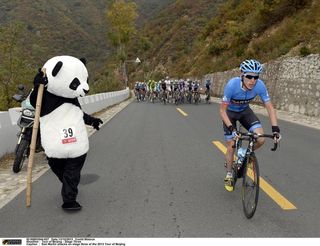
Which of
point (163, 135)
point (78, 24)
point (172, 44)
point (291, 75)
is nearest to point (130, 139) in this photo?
point (163, 135)

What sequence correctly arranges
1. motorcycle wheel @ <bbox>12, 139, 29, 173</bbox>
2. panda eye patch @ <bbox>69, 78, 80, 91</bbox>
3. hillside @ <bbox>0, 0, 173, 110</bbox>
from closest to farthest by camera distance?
panda eye patch @ <bbox>69, 78, 80, 91</bbox> < motorcycle wheel @ <bbox>12, 139, 29, 173</bbox> < hillside @ <bbox>0, 0, 173, 110</bbox>

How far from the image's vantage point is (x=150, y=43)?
88875 millimetres

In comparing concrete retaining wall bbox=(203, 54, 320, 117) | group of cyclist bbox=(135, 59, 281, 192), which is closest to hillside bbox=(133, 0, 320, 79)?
concrete retaining wall bbox=(203, 54, 320, 117)

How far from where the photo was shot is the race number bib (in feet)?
16.4

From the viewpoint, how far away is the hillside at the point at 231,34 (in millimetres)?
26594

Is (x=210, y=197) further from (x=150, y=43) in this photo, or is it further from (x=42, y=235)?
(x=150, y=43)

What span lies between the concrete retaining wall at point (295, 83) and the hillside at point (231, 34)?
45.3 inches

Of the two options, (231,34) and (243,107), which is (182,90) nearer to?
(231,34)

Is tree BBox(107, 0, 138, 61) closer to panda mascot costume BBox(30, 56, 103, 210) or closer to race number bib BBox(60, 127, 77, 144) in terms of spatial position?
panda mascot costume BBox(30, 56, 103, 210)

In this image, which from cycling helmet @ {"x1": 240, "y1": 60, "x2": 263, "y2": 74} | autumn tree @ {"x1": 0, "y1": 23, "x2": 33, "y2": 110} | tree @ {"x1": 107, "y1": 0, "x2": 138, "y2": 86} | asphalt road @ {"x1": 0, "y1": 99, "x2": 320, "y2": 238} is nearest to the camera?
asphalt road @ {"x1": 0, "y1": 99, "x2": 320, "y2": 238}

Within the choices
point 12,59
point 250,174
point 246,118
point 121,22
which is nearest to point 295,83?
point 12,59

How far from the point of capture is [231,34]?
140 feet

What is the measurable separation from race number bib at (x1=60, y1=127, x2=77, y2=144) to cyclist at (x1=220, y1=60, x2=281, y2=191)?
194 centimetres

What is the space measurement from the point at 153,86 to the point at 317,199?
26871 millimetres
